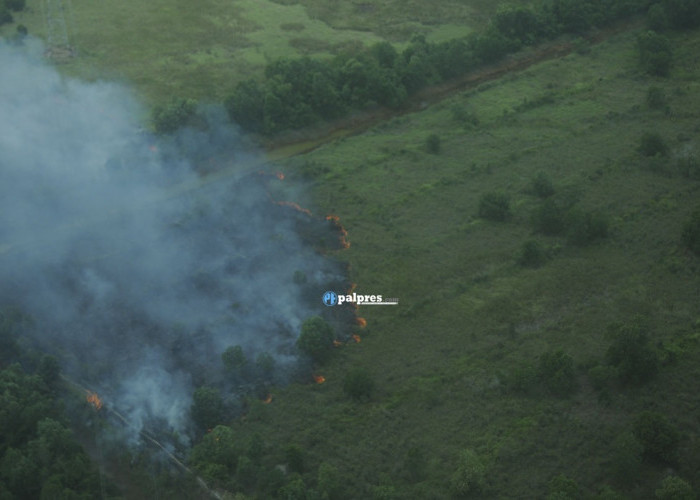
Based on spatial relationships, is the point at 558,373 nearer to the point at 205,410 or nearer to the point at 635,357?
the point at 635,357

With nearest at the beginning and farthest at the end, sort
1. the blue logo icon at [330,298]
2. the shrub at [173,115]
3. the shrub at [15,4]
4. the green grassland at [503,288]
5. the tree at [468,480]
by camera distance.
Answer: the tree at [468,480], the green grassland at [503,288], the blue logo icon at [330,298], the shrub at [173,115], the shrub at [15,4]

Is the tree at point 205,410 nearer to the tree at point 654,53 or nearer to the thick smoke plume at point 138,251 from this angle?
the thick smoke plume at point 138,251

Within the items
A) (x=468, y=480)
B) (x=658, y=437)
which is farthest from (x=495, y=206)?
(x=468, y=480)

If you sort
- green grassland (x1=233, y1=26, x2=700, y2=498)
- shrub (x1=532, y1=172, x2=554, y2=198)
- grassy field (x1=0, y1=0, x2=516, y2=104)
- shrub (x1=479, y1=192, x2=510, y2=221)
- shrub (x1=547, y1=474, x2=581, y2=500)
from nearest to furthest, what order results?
shrub (x1=547, y1=474, x2=581, y2=500)
green grassland (x1=233, y1=26, x2=700, y2=498)
shrub (x1=479, y1=192, x2=510, y2=221)
shrub (x1=532, y1=172, x2=554, y2=198)
grassy field (x1=0, y1=0, x2=516, y2=104)

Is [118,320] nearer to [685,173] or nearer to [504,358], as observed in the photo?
[504,358]

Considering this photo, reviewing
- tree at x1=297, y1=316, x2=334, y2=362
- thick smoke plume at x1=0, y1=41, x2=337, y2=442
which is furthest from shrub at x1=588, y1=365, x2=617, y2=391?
thick smoke plume at x1=0, y1=41, x2=337, y2=442

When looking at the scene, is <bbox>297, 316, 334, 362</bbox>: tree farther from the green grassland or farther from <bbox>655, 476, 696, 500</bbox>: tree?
<bbox>655, 476, 696, 500</bbox>: tree

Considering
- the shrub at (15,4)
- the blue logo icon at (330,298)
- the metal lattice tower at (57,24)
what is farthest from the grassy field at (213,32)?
the blue logo icon at (330,298)
